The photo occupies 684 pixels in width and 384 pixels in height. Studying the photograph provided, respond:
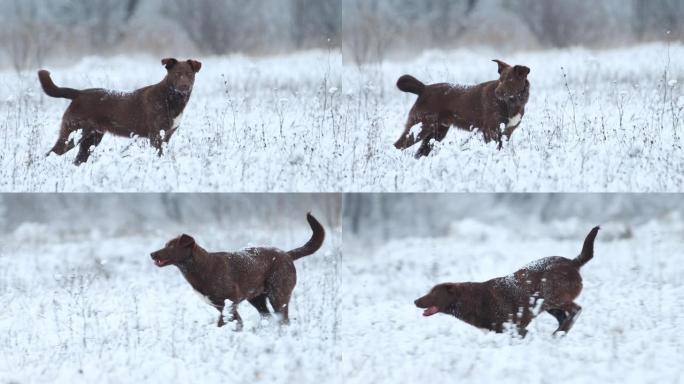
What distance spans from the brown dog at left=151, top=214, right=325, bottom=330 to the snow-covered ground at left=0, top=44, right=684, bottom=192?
0.71 metres

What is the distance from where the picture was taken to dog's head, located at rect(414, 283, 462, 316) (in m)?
7.49

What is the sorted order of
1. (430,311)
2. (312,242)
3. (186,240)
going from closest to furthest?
(186,240), (430,311), (312,242)

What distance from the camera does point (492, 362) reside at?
7.28m

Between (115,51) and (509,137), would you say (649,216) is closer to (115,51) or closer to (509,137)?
(509,137)

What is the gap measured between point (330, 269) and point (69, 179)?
7.45 feet

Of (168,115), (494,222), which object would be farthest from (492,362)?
(168,115)

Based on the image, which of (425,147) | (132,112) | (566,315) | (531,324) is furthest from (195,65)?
(566,315)

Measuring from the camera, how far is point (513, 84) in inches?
310

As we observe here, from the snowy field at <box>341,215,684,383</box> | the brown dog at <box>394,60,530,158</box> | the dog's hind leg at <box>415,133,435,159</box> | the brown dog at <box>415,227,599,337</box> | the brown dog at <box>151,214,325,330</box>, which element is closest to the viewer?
the snowy field at <box>341,215,684,383</box>

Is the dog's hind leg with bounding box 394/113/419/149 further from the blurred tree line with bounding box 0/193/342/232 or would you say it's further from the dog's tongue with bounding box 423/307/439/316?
the dog's tongue with bounding box 423/307/439/316

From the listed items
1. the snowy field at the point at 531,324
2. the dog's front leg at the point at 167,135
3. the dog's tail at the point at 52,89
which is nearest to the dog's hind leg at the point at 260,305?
the snowy field at the point at 531,324

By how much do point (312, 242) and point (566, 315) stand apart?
2031mm

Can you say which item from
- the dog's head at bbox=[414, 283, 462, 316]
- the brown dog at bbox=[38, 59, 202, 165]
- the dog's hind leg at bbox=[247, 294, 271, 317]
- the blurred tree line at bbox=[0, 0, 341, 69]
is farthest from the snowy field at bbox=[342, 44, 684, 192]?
the brown dog at bbox=[38, 59, 202, 165]

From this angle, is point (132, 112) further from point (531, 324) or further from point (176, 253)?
point (531, 324)
